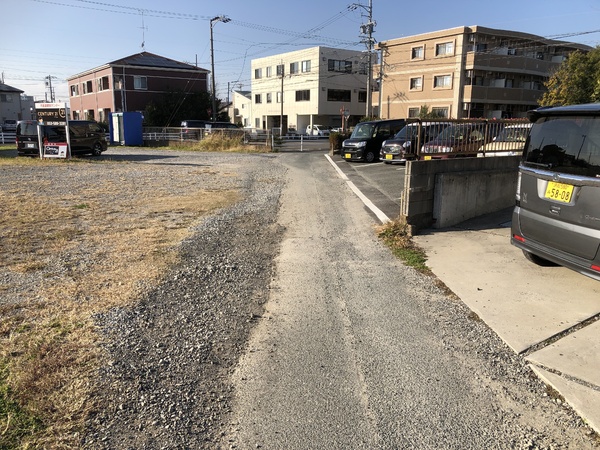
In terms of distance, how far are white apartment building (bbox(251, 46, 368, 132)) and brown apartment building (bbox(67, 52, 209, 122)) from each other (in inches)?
499

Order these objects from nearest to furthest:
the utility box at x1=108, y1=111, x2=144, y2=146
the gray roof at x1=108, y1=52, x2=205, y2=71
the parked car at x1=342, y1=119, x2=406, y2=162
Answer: the parked car at x1=342, y1=119, x2=406, y2=162
the utility box at x1=108, y1=111, x2=144, y2=146
the gray roof at x1=108, y1=52, x2=205, y2=71

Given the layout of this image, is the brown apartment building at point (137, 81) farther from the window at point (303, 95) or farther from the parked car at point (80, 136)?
the parked car at point (80, 136)

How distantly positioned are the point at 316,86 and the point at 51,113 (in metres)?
38.4

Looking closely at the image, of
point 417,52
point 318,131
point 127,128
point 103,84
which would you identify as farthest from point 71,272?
point 103,84

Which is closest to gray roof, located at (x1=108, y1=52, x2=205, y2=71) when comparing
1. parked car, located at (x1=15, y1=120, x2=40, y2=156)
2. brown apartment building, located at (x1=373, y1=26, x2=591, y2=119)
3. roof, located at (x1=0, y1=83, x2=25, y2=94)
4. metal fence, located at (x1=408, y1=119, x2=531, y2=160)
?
brown apartment building, located at (x1=373, y1=26, x2=591, y2=119)

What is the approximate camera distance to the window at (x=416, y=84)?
148ft

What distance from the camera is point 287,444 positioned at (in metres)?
2.63

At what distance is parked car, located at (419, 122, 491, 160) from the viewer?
855cm

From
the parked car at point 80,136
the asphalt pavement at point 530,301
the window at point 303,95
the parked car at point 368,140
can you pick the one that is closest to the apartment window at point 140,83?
the window at point 303,95

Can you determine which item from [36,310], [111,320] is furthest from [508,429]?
[36,310]

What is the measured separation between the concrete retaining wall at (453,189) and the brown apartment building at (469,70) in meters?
34.9

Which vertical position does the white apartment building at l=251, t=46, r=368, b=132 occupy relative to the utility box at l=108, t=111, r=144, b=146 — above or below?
above

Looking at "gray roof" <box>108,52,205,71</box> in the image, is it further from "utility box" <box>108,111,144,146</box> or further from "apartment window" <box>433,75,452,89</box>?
"apartment window" <box>433,75,452,89</box>

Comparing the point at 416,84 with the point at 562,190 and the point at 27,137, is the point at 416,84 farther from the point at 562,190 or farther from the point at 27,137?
the point at 562,190
